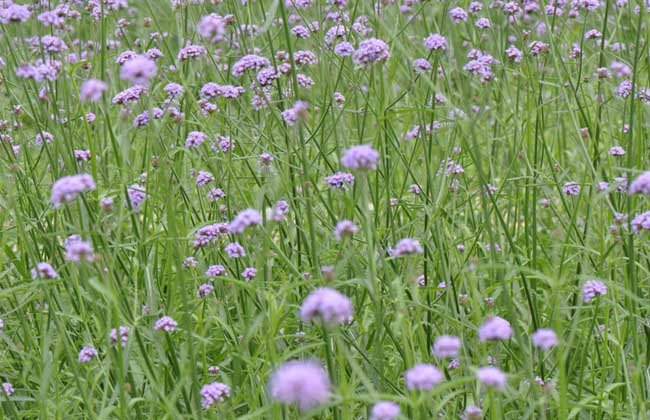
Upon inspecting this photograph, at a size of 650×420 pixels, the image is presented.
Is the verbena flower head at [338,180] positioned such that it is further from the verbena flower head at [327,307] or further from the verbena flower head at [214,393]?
the verbena flower head at [327,307]

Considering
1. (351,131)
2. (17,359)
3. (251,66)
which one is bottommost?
(17,359)

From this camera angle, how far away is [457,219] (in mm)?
2805

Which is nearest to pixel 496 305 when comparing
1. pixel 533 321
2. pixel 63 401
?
pixel 533 321

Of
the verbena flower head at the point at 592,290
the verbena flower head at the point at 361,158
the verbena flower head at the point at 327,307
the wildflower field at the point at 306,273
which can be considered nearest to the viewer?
the verbena flower head at the point at 327,307

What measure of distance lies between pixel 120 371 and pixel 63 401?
18.6 inches

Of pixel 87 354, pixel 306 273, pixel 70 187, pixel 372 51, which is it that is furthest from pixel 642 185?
pixel 87 354

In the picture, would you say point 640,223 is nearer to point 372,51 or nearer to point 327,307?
point 372,51

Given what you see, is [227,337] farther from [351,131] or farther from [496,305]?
[351,131]

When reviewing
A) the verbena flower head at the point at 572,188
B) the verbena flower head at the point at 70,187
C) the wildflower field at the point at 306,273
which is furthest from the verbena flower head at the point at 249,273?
the verbena flower head at the point at 572,188

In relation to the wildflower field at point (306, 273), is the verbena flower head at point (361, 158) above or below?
above

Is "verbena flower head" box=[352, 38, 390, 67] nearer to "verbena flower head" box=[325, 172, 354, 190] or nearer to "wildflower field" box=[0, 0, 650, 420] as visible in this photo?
"wildflower field" box=[0, 0, 650, 420]

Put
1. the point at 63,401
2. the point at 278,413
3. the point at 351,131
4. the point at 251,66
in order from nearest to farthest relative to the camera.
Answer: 1. the point at 278,413
2. the point at 63,401
3. the point at 251,66
4. the point at 351,131

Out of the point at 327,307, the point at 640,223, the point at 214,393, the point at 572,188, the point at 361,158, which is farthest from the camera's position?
the point at 572,188

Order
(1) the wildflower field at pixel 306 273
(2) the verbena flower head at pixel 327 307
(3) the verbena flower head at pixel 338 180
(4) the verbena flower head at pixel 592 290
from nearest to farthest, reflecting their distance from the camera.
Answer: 1. (2) the verbena flower head at pixel 327 307
2. (1) the wildflower field at pixel 306 273
3. (4) the verbena flower head at pixel 592 290
4. (3) the verbena flower head at pixel 338 180
